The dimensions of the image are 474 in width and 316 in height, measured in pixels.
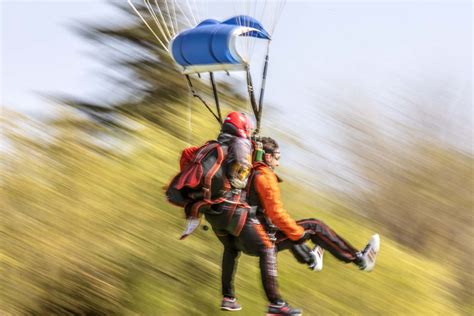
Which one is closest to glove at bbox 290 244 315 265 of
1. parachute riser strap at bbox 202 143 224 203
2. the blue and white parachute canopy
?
parachute riser strap at bbox 202 143 224 203

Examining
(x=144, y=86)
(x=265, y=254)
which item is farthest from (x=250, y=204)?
(x=144, y=86)

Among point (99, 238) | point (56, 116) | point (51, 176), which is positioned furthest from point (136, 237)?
point (56, 116)

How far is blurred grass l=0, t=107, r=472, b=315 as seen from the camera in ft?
31.6

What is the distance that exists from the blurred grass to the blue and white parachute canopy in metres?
3.74

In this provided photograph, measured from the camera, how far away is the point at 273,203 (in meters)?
5.62

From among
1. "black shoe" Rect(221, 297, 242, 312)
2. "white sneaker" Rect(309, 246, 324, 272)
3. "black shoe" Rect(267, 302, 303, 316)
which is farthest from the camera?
"black shoe" Rect(221, 297, 242, 312)

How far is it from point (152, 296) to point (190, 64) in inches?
165

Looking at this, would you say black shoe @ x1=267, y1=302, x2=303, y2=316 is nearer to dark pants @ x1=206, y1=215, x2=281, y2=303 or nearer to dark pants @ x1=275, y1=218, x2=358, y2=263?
dark pants @ x1=206, y1=215, x2=281, y2=303

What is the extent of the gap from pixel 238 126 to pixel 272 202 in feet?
1.77

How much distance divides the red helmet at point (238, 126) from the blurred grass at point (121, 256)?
3784 millimetres

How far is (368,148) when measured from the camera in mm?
17938

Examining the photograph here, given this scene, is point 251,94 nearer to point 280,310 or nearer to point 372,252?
point 372,252

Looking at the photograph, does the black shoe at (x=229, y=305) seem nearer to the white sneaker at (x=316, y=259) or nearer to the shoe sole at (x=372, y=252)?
the white sneaker at (x=316, y=259)

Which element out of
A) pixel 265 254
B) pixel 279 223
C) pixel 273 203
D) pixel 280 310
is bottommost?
pixel 280 310
